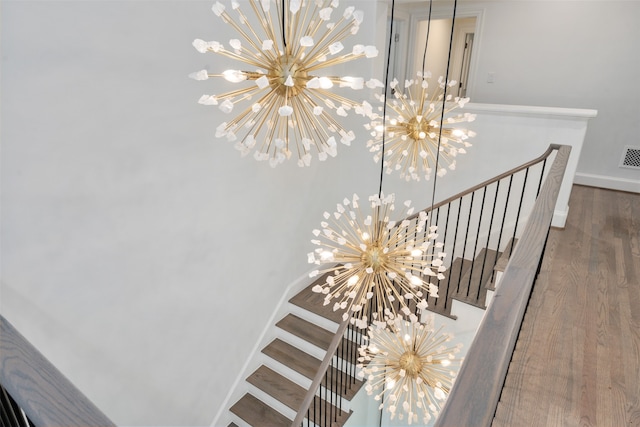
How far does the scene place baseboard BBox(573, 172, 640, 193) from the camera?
499cm

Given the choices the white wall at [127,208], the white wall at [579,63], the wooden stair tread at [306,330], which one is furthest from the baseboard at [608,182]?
the white wall at [127,208]

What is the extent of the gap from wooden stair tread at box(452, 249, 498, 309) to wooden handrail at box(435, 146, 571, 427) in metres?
2.70

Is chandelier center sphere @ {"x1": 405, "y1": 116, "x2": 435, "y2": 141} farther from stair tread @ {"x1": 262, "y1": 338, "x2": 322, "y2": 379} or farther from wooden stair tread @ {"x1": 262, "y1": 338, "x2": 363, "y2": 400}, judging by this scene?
stair tread @ {"x1": 262, "y1": 338, "x2": 322, "y2": 379}

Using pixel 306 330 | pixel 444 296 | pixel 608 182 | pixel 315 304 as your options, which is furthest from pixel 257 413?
pixel 608 182

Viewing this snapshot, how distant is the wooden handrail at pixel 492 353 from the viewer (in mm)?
645

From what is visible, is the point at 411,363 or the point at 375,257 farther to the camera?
the point at 411,363

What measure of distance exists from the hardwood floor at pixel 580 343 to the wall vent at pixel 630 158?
2.02m

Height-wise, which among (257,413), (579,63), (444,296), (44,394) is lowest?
(257,413)

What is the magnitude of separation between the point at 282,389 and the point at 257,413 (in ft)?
1.19

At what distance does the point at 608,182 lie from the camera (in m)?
5.12

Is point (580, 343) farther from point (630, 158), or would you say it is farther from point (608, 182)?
point (630, 158)

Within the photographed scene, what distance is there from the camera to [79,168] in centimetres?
268

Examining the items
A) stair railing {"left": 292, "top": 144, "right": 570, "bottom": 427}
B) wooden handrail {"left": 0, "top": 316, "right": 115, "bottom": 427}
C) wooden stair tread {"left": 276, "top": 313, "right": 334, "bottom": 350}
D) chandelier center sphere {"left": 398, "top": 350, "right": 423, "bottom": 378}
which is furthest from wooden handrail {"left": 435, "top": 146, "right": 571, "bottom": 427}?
wooden stair tread {"left": 276, "top": 313, "right": 334, "bottom": 350}

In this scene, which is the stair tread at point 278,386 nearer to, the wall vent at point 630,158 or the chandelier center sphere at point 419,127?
the chandelier center sphere at point 419,127
